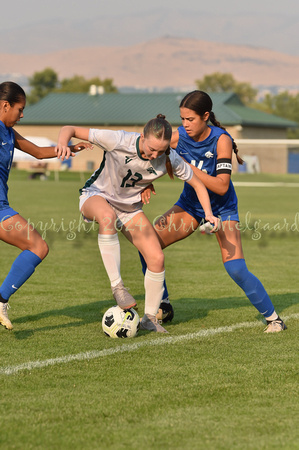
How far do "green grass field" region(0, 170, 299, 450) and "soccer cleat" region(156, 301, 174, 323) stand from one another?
115 millimetres

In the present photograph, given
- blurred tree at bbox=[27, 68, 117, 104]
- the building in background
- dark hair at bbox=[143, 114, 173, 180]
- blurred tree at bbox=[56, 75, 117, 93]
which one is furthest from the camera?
blurred tree at bbox=[27, 68, 117, 104]

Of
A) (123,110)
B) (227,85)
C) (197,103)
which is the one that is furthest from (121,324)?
(227,85)

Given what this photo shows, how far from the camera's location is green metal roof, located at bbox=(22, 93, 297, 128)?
65.7m

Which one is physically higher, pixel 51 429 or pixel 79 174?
pixel 51 429

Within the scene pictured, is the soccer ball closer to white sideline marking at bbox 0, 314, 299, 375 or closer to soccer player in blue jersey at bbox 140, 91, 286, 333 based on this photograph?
white sideline marking at bbox 0, 314, 299, 375

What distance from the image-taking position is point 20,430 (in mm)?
3832

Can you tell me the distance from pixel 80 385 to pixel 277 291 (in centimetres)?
469

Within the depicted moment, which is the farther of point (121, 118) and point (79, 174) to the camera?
point (121, 118)

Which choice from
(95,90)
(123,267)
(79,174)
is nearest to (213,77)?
(95,90)

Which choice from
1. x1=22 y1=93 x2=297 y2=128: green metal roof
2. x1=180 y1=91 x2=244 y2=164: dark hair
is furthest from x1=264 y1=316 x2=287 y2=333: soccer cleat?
x1=22 y1=93 x2=297 y2=128: green metal roof

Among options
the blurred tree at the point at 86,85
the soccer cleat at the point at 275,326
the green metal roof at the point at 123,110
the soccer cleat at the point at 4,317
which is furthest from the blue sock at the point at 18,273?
the blurred tree at the point at 86,85

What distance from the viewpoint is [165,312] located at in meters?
7.01

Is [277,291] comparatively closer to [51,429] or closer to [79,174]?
[51,429]

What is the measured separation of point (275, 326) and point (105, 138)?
2.30 m
